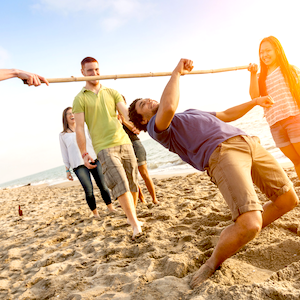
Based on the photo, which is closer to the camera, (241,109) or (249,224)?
(249,224)

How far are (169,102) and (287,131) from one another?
5.94 feet

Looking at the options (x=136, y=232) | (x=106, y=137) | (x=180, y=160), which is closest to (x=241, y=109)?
(x=106, y=137)

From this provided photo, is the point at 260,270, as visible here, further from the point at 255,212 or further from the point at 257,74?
the point at 257,74

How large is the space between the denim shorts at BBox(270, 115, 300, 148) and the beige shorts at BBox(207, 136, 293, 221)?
927 mm

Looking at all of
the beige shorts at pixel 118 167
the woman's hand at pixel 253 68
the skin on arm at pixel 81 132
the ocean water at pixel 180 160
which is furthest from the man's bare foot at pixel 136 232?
the ocean water at pixel 180 160

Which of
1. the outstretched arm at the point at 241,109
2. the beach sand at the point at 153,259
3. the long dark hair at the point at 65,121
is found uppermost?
the long dark hair at the point at 65,121

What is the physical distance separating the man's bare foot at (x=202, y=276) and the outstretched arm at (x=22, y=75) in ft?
7.45

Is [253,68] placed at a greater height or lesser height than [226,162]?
greater

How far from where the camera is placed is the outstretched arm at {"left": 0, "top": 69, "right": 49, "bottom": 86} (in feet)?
7.38

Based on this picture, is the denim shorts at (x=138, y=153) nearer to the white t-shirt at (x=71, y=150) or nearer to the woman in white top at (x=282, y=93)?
the white t-shirt at (x=71, y=150)

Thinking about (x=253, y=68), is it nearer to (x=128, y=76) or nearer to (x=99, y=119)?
(x=128, y=76)

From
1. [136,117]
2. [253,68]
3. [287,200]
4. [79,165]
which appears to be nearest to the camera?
[287,200]

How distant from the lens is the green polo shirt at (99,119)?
10.7 ft

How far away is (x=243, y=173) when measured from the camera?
1.87 meters
